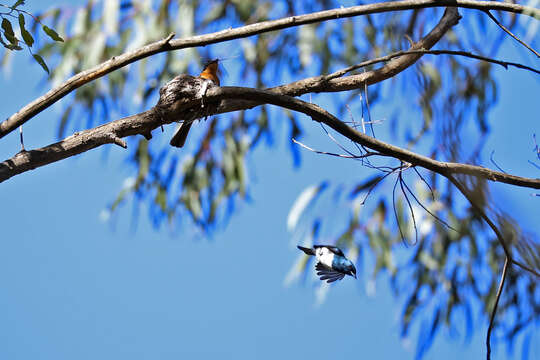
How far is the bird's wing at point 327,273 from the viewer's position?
1820 mm

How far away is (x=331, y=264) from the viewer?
182 cm

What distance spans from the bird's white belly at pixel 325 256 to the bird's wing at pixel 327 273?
0.01 m

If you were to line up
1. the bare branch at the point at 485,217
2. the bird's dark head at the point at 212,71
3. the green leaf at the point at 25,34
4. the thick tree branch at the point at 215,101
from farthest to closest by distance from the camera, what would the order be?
the bird's dark head at the point at 212,71, the green leaf at the point at 25,34, the thick tree branch at the point at 215,101, the bare branch at the point at 485,217

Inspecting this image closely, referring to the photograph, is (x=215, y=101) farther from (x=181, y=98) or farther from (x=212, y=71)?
(x=212, y=71)

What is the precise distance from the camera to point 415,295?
16.1 feet

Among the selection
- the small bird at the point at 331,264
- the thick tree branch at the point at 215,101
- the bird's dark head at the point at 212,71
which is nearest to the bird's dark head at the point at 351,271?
the small bird at the point at 331,264

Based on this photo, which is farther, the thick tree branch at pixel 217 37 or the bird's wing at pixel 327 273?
the thick tree branch at pixel 217 37

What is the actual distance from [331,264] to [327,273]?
3cm

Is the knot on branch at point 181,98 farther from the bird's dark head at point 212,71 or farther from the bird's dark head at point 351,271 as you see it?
the bird's dark head at point 212,71

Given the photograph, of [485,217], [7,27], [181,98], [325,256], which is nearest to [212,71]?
[181,98]

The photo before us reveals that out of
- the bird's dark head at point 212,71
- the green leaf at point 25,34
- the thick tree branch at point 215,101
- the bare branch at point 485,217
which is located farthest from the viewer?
the bird's dark head at point 212,71

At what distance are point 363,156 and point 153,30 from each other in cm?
310

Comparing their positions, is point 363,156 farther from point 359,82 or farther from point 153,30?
point 153,30

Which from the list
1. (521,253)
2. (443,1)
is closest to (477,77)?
(443,1)
